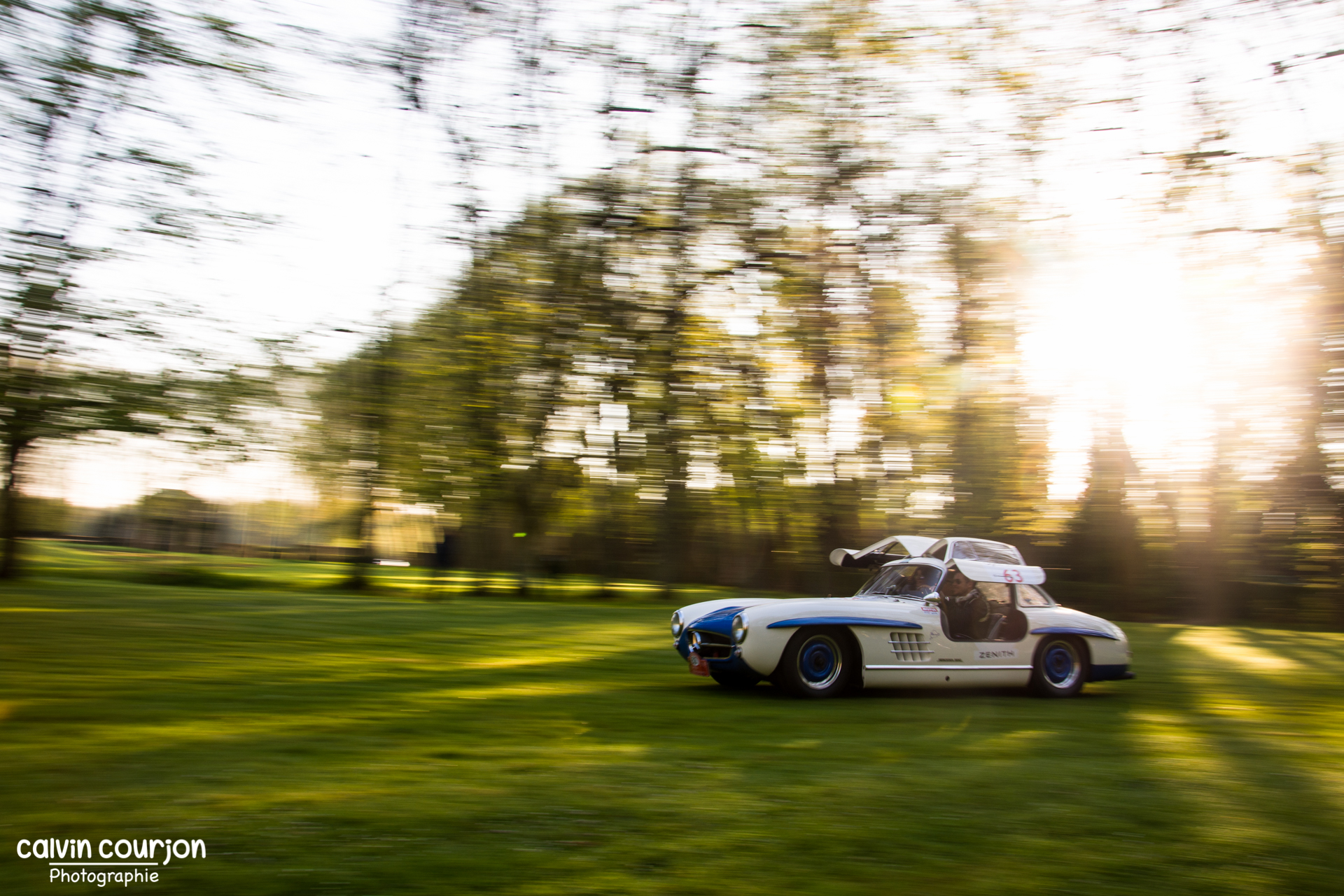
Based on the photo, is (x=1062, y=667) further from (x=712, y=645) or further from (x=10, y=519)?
(x=10, y=519)

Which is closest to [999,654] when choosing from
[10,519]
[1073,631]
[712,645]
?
[1073,631]

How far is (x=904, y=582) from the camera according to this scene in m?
9.54

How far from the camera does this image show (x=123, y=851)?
3.81 m

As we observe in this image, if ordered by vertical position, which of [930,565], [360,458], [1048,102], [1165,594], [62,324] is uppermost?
[1048,102]

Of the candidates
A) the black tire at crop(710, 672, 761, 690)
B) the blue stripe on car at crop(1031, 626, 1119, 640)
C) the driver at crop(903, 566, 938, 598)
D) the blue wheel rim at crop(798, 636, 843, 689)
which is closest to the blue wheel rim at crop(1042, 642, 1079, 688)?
the blue stripe on car at crop(1031, 626, 1119, 640)

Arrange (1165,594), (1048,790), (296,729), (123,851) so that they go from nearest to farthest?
1. (123,851)
2. (1048,790)
3. (296,729)
4. (1165,594)

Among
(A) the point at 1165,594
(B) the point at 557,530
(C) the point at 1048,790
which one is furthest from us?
(A) the point at 1165,594

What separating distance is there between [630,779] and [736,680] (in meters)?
3.88

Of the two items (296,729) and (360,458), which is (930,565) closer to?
(296,729)

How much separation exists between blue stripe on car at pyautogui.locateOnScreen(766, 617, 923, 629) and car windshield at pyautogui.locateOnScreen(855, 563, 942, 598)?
20.0 inches

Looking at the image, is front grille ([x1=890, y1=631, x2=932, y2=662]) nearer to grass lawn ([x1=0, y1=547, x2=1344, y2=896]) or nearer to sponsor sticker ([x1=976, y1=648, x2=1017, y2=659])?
grass lawn ([x1=0, y1=547, x2=1344, y2=896])

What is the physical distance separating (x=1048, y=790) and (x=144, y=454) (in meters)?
19.5

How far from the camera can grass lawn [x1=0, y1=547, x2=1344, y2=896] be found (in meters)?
3.83

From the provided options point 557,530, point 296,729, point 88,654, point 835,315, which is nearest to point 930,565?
point 296,729
